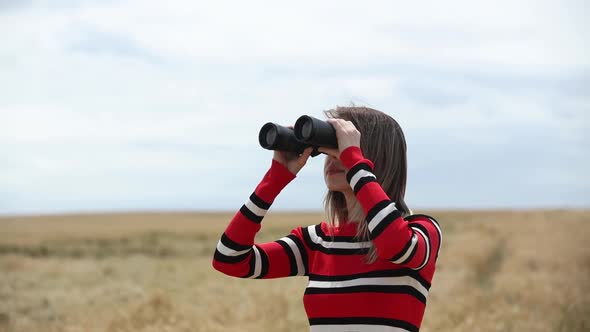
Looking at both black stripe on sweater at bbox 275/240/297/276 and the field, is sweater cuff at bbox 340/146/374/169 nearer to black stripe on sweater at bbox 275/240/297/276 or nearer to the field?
black stripe on sweater at bbox 275/240/297/276

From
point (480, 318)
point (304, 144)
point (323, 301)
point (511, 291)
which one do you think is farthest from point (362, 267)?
point (511, 291)

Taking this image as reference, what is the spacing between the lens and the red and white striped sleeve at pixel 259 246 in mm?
2479

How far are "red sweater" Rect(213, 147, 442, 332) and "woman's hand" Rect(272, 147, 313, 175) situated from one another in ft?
0.09

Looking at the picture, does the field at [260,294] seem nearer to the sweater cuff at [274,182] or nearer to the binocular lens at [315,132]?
the sweater cuff at [274,182]

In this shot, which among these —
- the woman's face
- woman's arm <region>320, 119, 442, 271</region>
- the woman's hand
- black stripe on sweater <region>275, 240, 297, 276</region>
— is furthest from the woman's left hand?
black stripe on sweater <region>275, 240, 297, 276</region>

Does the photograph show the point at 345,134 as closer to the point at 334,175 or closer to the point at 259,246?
the point at 334,175

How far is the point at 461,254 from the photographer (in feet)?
45.4

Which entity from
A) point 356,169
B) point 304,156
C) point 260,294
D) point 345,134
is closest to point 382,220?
point 356,169

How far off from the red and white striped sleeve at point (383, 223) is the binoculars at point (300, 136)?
0.26 feet

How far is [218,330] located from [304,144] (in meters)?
4.23

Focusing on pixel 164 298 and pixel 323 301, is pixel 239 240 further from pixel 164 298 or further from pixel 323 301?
pixel 164 298

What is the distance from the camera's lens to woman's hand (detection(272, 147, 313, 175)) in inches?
98.9

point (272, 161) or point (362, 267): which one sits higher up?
point (272, 161)

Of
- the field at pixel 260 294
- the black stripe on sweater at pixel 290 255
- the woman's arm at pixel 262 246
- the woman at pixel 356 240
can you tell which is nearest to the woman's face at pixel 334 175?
the woman at pixel 356 240
